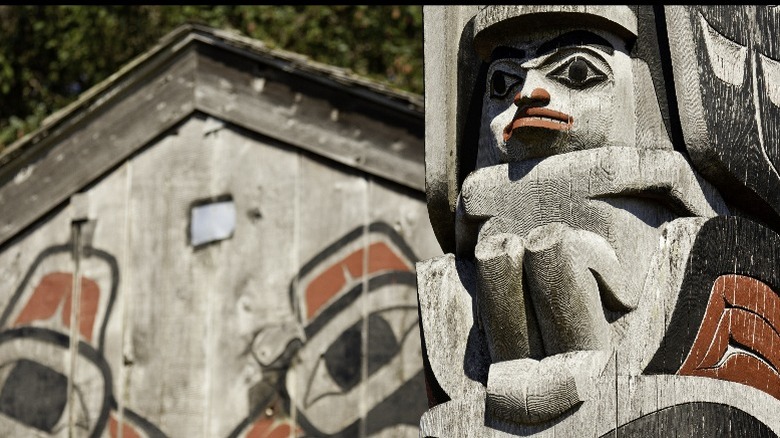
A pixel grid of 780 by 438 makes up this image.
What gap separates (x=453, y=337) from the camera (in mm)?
4387

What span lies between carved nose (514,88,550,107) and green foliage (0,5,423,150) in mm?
7490

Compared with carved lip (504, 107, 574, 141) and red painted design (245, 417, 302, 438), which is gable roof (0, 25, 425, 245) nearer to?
red painted design (245, 417, 302, 438)

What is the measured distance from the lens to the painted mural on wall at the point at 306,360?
687 centimetres

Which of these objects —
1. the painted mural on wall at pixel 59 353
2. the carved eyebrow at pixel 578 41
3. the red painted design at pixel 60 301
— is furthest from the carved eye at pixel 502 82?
the red painted design at pixel 60 301

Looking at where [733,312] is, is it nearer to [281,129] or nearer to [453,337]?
[453,337]

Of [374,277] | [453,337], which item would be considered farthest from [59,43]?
[453,337]

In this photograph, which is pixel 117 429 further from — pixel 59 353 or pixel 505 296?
pixel 505 296

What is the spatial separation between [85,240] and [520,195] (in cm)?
364

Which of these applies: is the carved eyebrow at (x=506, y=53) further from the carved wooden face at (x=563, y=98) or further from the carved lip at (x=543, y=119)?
the carved lip at (x=543, y=119)

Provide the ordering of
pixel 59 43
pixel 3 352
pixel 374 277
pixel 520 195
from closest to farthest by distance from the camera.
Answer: pixel 520 195, pixel 374 277, pixel 3 352, pixel 59 43

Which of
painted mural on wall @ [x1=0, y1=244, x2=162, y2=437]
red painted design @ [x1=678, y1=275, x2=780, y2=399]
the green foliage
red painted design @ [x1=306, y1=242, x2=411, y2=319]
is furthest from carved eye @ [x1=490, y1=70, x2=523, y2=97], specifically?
the green foliage

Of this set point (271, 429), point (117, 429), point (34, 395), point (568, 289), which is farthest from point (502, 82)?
point (34, 395)

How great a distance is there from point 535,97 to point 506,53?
0.89ft

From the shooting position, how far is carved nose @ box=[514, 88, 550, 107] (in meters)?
4.36
